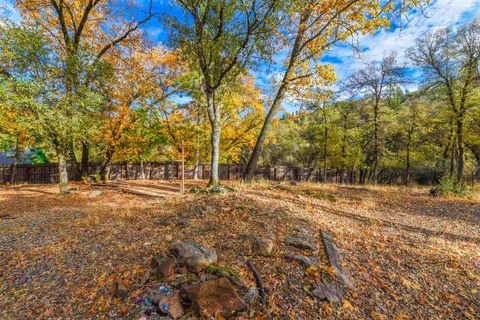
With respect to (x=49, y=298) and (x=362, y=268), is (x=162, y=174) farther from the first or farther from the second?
(x=362, y=268)

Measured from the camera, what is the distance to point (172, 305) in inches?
83.4

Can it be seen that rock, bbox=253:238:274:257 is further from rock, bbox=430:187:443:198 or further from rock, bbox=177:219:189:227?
rock, bbox=430:187:443:198

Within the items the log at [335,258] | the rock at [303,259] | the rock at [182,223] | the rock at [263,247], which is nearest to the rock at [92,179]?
the rock at [182,223]

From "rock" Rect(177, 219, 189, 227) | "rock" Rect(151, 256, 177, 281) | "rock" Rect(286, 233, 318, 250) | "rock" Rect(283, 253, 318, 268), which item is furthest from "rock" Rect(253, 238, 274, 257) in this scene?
"rock" Rect(177, 219, 189, 227)

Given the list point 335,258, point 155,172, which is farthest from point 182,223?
point 155,172

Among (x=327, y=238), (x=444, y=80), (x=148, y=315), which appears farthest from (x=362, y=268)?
(x=444, y=80)

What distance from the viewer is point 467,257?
3.58 m

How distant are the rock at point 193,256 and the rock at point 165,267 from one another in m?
0.10

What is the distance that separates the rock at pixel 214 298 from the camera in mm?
2035

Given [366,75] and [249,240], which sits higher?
[366,75]

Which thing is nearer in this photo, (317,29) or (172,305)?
(172,305)

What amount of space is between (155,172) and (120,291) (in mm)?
16413

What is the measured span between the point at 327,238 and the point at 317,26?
8.46 metres

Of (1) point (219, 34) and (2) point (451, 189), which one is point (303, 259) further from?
(2) point (451, 189)
